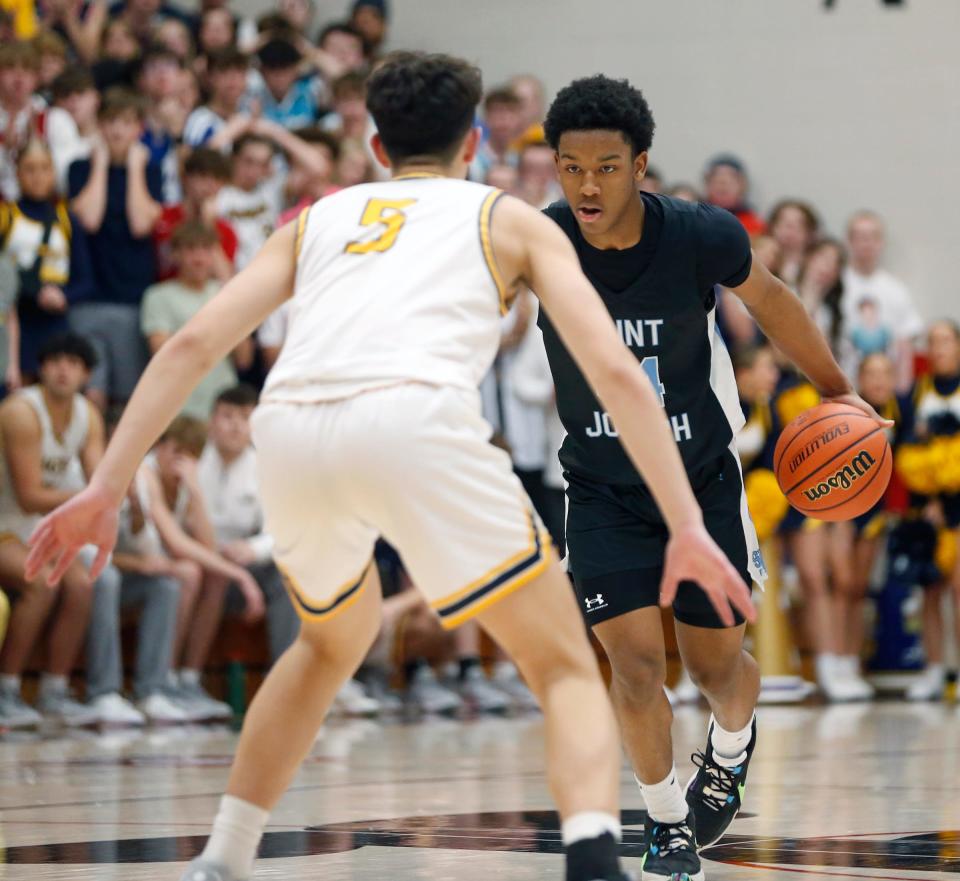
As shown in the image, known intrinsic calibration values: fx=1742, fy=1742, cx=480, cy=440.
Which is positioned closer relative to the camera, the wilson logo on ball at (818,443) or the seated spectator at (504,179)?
the wilson logo on ball at (818,443)

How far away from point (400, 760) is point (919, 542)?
18.9 feet

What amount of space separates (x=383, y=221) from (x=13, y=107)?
797cm

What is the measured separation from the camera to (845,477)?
516cm

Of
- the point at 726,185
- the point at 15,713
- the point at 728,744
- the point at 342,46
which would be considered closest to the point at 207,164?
the point at 342,46

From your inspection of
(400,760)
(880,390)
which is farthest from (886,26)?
(400,760)

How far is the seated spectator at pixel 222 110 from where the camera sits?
12539mm

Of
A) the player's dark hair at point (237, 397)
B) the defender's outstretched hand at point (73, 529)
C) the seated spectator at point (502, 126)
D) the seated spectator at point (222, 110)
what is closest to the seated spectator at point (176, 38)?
the seated spectator at point (222, 110)

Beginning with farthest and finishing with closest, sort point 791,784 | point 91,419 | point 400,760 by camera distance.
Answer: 1. point 91,419
2. point 400,760
3. point 791,784

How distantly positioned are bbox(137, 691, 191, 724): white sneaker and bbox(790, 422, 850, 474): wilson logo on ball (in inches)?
219

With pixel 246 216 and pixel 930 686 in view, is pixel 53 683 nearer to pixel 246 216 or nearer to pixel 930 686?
pixel 246 216

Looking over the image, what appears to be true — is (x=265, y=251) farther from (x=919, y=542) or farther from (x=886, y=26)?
(x=886, y=26)

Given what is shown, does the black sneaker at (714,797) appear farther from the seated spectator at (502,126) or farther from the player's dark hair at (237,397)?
the seated spectator at (502,126)

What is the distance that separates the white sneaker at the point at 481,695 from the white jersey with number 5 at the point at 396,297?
779 cm

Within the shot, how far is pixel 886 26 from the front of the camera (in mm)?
14820
